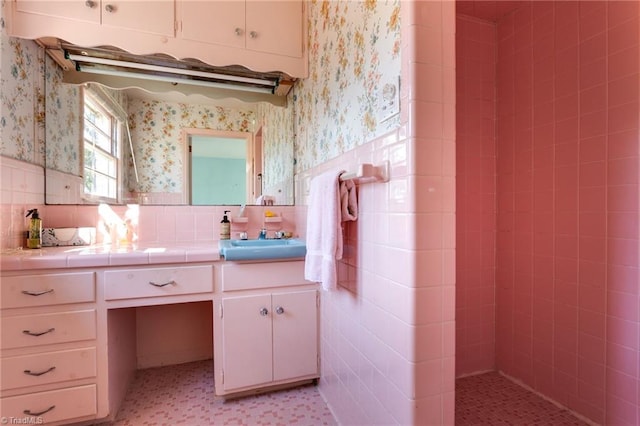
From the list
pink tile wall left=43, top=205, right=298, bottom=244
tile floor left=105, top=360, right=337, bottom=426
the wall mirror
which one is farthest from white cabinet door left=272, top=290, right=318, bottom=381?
the wall mirror

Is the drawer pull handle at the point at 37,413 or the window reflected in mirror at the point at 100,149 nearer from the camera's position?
the drawer pull handle at the point at 37,413

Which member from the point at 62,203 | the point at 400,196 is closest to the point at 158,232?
the point at 62,203

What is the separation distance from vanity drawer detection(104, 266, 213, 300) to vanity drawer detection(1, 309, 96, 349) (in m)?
0.14

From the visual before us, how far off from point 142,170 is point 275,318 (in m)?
1.23

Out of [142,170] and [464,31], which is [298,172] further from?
[464,31]

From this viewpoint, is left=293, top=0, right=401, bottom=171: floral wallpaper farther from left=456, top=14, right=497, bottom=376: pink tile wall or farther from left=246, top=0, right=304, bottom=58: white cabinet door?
left=456, top=14, right=497, bottom=376: pink tile wall

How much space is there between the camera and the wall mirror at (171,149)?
1.72 metres

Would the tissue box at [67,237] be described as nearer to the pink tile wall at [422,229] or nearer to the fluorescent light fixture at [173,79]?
the fluorescent light fixture at [173,79]

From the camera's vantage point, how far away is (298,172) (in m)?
2.06

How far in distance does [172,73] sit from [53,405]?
1.80 metres

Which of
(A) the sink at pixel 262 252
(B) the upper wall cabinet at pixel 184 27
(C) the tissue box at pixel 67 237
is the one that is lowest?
(A) the sink at pixel 262 252

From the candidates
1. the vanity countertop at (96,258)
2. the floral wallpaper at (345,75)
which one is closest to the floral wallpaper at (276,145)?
the floral wallpaper at (345,75)

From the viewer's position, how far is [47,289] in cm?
125

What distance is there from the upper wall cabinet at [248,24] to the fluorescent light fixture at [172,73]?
0.71 ft
